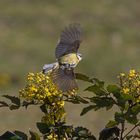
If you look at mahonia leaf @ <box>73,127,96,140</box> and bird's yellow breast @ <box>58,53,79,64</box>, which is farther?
bird's yellow breast @ <box>58,53,79,64</box>

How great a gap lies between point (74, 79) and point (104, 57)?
51.8 ft

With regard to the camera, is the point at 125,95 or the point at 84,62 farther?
the point at 84,62

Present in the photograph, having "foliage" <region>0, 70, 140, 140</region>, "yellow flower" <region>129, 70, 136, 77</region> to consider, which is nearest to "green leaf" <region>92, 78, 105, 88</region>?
"foliage" <region>0, 70, 140, 140</region>

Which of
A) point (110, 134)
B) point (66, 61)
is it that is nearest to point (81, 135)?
point (110, 134)

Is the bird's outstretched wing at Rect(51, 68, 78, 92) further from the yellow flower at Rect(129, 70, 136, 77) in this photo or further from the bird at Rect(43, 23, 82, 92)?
the yellow flower at Rect(129, 70, 136, 77)

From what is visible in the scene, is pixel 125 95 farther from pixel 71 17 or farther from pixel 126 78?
pixel 71 17

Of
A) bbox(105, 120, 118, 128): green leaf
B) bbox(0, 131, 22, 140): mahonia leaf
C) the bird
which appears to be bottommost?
bbox(105, 120, 118, 128): green leaf

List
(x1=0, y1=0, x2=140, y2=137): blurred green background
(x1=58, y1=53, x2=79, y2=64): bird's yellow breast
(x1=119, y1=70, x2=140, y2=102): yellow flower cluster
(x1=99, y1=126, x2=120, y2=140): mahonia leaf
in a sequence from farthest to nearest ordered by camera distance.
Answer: (x1=0, y1=0, x2=140, y2=137): blurred green background, (x1=58, y1=53, x2=79, y2=64): bird's yellow breast, (x1=99, y1=126, x2=120, y2=140): mahonia leaf, (x1=119, y1=70, x2=140, y2=102): yellow flower cluster

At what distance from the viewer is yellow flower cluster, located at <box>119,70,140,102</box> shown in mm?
2205

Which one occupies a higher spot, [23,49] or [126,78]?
[23,49]

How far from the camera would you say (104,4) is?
22750 mm

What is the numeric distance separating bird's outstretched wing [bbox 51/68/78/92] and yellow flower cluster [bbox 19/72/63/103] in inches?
0.7

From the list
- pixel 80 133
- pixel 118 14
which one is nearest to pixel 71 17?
pixel 118 14

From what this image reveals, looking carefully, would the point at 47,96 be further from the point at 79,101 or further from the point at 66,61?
the point at 66,61
